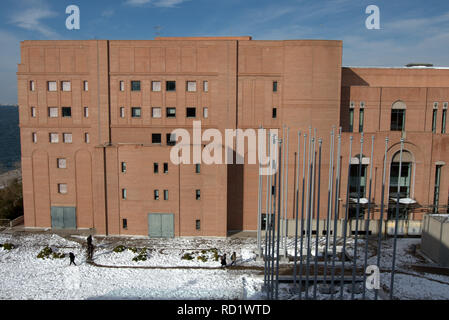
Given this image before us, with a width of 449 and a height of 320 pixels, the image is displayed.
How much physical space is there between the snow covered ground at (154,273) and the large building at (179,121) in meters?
3.56

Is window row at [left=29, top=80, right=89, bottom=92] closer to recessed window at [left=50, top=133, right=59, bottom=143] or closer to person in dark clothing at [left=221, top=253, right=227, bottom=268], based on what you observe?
recessed window at [left=50, top=133, right=59, bottom=143]

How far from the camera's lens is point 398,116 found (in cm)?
3903

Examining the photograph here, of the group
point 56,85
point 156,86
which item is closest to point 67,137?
point 56,85

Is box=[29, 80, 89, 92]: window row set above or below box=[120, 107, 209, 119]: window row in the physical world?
above

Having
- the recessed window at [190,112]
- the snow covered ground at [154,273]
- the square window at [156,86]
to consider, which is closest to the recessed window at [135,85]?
the square window at [156,86]

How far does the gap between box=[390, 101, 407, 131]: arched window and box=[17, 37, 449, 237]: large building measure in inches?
4.5

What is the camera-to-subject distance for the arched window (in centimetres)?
3869

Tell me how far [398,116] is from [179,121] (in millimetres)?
24874

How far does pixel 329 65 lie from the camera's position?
35.9m

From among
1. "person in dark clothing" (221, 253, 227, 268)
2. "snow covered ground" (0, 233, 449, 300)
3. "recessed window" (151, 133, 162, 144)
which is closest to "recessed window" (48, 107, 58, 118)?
"recessed window" (151, 133, 162, 144)

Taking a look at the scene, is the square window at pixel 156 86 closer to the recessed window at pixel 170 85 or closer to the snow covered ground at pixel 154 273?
the recessed window at pixel 170 85

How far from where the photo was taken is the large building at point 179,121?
36.3 metres

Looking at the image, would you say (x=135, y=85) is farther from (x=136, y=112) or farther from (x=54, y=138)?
(x=54, y=138)

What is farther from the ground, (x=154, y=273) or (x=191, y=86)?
(x=191, y=86)
